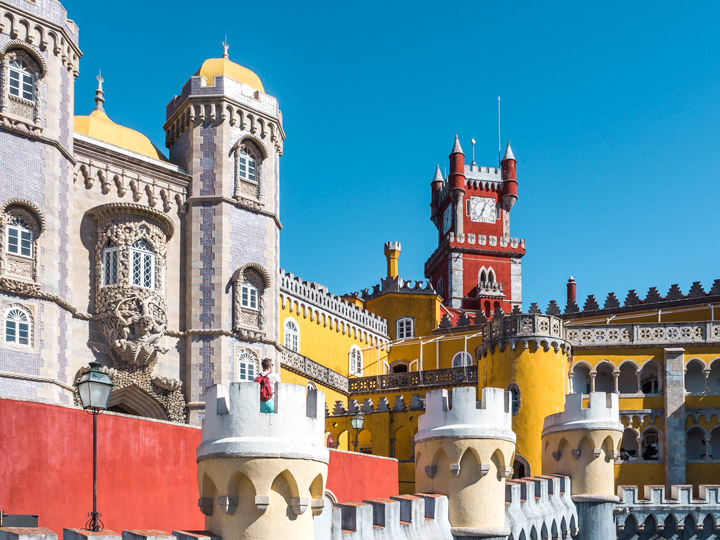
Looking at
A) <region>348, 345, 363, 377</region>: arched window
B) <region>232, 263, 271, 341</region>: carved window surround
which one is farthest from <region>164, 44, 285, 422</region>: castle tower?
<region>348, 345, 363, 377</region>: arched window

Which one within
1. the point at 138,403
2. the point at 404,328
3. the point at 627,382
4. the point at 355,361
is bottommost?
the point at 138,403

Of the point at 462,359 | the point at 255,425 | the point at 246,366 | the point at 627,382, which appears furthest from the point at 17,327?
the point at 462,359

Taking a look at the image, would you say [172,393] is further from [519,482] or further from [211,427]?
[211,427]

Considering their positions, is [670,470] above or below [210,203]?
below

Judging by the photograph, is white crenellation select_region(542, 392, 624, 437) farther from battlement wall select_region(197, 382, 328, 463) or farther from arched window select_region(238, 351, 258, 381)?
battlement wall select_region(197, 382, 328, 463)

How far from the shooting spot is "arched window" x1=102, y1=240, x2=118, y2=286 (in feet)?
96.4

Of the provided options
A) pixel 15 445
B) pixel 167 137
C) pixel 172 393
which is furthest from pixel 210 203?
pixel 15 445

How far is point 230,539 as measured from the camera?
42.3 ft

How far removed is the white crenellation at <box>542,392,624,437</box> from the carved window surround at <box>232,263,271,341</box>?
1027 cm

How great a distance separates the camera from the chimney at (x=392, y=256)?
199 feet

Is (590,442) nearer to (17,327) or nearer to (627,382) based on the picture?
(17,327)

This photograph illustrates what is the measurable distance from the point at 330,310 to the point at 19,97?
24.6 metres

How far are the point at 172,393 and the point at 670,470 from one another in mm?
20311

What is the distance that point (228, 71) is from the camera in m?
33.7
